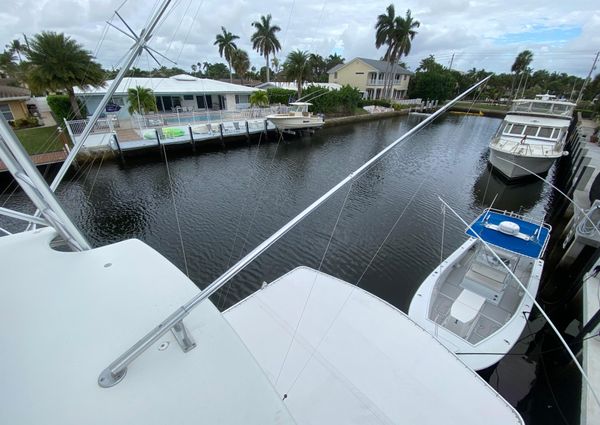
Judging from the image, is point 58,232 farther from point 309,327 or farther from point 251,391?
point 309,327

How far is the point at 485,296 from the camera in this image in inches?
262

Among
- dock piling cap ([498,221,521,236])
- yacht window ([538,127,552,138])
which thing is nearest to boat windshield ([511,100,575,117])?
yacht window ([538,127,552,138])

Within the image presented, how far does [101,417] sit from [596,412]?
6.85m

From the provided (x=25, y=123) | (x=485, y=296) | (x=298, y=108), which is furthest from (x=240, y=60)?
(x=485, y=296)

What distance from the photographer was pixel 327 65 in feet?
245

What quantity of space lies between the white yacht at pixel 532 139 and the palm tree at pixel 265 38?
111ft

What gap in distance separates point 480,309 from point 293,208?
8.37m

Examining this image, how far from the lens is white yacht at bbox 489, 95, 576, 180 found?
16031 millimetres

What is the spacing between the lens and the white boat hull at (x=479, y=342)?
505cm

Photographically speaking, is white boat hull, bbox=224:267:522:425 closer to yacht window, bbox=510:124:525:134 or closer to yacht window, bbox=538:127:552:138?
yacht window, bbox=510:124:525:134

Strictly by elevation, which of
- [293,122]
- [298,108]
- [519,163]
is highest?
[298,108]

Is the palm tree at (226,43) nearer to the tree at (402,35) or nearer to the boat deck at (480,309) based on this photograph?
the tree at (402,35)

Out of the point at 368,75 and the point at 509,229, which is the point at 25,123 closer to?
the point at 509,229

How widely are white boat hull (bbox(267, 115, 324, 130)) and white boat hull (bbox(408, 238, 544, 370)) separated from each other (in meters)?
22.0
